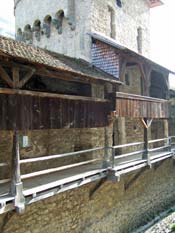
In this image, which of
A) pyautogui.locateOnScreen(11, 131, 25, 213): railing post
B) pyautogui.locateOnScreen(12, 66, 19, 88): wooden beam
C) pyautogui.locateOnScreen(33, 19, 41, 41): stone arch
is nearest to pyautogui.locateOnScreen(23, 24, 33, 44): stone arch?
pyautogui.locateOnScreen(33, 19, 41, 41): stone arch

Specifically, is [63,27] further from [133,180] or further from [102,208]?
[102,208]

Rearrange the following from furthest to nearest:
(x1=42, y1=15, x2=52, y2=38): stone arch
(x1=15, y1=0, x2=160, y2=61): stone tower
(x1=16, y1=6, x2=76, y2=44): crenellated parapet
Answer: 1. (x1=42, y1=15, x2=52, y2=38): stone arch
2. (x1=16, y1=6, x2=76, y2=44): crenellated parapet
3. (x1=15, y1=0, x2=160, y2=61): stone tower

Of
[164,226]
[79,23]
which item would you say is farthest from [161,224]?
[79,23]

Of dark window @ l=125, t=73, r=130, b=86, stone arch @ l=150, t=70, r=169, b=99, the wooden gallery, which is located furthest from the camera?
stone arch @ l=150, t=70, r=169, b=99

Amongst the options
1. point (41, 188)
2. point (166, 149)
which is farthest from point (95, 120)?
point (166, 149)

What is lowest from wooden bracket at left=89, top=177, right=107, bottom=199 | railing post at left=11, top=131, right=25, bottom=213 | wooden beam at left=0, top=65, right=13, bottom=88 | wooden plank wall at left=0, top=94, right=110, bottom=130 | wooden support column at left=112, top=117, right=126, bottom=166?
wooden bracket at left=89, top=177, right=107, bottom=199

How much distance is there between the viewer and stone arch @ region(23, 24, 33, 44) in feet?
51.2

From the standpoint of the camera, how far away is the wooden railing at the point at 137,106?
396 inches

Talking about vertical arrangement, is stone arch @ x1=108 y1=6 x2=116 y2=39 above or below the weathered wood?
above

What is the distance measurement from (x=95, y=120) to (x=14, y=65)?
12.4ft

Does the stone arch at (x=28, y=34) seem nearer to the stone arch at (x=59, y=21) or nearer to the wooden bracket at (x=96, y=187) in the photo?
the stone arch at (x=59, y=21)

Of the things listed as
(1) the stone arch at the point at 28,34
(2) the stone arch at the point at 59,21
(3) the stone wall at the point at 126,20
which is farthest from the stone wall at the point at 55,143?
(1) the stone arch at the point at 28,34

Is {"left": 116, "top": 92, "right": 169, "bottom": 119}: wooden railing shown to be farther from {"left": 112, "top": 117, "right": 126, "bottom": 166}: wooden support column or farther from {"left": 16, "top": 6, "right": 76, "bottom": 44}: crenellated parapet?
{"left": 16, "top": 6, "right": 76, "bottom": 44}: crenellated parapet

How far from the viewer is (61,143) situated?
10742mm
